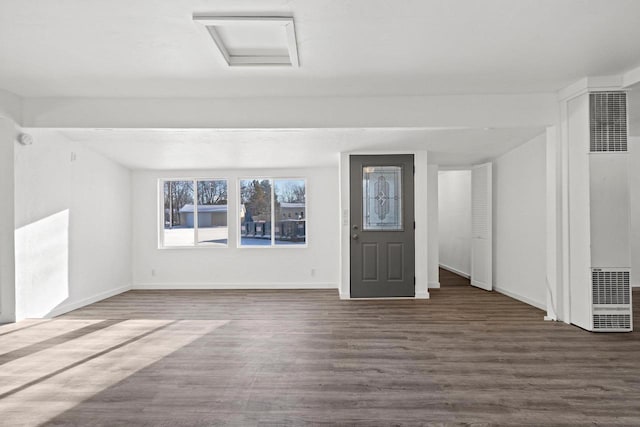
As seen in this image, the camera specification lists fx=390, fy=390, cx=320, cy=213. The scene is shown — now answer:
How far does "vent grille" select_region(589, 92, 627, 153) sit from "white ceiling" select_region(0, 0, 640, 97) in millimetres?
321

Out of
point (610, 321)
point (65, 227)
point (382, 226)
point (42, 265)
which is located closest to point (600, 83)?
point (610, 321)

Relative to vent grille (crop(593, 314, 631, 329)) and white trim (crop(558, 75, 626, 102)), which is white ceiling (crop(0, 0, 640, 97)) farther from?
vent grille (crop(593, 314, 631, 329))

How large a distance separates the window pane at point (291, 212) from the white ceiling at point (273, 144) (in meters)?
0.49

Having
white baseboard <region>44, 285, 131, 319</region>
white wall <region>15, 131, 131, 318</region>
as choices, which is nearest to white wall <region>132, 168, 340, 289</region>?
white wall <region>15, 131, 131, 318</region>

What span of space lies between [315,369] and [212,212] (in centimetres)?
492

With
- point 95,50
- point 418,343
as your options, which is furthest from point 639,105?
point 95,50

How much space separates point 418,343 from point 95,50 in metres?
4.14

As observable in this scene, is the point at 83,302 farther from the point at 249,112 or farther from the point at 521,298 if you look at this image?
the point at 521,298

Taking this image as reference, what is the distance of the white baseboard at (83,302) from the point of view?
5.31 m

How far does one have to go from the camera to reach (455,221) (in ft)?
30.8

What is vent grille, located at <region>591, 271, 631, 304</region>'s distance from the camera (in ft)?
14.3

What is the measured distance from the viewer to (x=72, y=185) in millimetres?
5727

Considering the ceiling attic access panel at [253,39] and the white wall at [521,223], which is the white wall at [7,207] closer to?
the ceiling attic access panel at [253,39]

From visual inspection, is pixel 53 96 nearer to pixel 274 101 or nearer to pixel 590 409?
pixel 274 101
